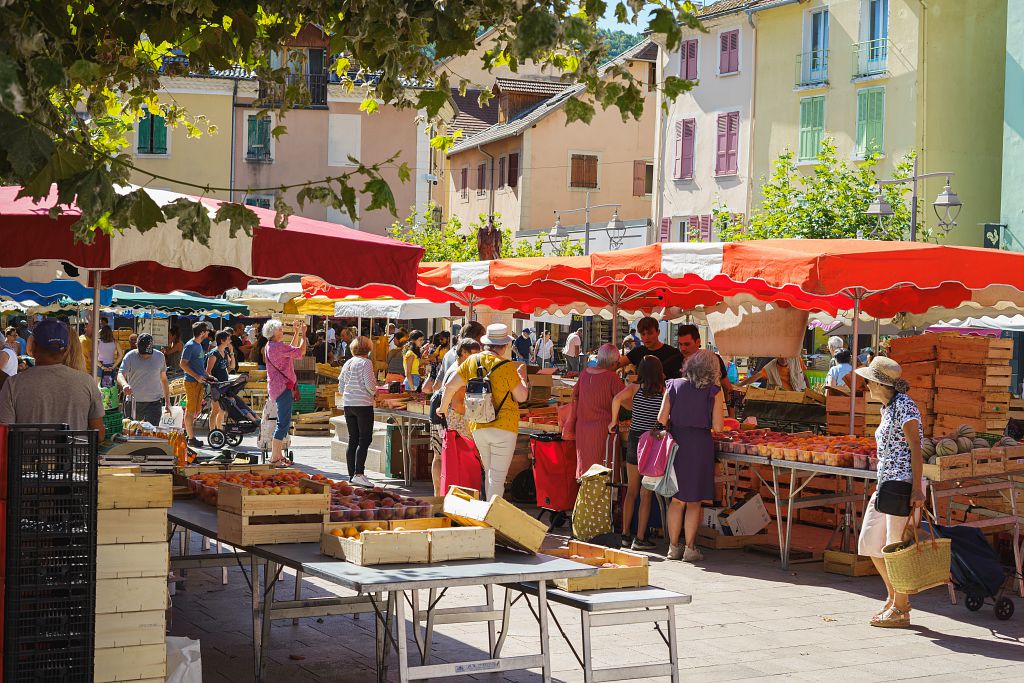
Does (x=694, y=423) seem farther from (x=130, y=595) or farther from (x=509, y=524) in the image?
(x=130, y=595)

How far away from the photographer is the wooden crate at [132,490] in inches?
214

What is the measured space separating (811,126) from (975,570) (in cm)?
3120

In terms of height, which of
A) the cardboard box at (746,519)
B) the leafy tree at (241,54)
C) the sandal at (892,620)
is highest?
the leafy tree at (241,54)

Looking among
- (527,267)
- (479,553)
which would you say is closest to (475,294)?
(527,267)

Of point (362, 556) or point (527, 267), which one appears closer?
point (362, 556)

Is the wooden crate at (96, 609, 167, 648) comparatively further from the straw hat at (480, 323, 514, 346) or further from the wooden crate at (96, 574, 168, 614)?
the straw hat at (480, 323, 514, 346)

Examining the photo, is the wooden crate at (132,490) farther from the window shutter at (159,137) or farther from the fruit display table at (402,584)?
the window shutter at (159,137)

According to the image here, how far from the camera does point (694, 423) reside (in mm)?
10633

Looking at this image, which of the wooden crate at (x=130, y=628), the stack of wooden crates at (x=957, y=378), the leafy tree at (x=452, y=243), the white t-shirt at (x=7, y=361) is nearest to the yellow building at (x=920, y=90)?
the leafy tree at (x=452, y=243)

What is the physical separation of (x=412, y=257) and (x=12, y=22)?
4.63m

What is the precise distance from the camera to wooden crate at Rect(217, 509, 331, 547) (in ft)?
20.9

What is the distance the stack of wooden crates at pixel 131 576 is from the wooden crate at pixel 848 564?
638 centimetres

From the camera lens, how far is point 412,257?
8.87 meters

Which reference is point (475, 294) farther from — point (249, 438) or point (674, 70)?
point (674, 70)
